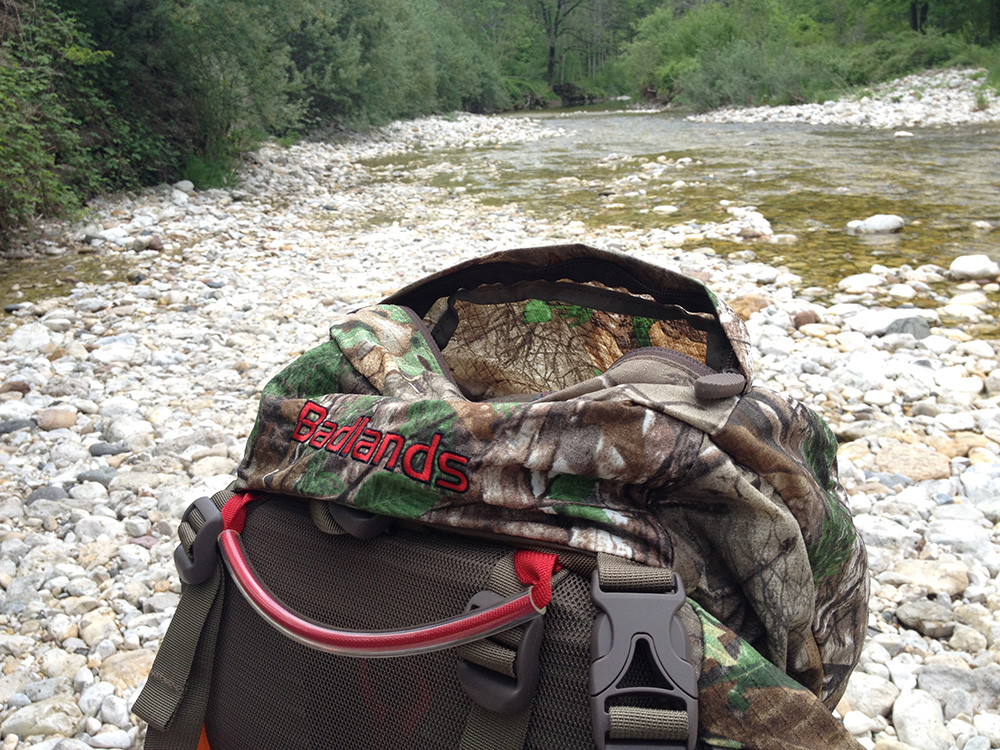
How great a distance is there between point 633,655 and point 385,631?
31cm

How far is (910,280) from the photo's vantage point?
4949 mm

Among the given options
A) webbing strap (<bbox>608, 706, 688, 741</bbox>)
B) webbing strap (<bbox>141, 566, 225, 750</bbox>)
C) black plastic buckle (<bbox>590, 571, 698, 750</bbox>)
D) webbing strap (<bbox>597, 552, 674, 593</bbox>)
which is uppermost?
webbing strap (<bbox>597, 552, 674, 593</bbox>)

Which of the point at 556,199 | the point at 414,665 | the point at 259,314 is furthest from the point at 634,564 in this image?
the point at 556,199

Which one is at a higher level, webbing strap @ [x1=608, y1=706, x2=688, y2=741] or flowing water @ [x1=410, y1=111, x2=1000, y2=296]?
webbing strap @ [x1=608, y1=706, x2=688, y2=741]

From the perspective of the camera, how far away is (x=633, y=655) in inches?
33.6

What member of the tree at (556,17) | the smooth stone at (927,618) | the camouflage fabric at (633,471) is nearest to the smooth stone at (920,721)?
the smooth stone at (927,618)

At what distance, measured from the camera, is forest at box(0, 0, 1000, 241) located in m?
6.70

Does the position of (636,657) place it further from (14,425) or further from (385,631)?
(14,425)

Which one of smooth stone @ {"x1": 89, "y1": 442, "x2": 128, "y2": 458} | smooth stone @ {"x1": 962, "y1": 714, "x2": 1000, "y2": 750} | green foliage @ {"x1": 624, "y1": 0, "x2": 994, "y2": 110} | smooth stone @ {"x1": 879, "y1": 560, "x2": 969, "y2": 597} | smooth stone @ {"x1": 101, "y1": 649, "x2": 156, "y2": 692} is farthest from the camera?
green foliage @ {"x1": 624, "y1": 0, "x2": 994, "y2": 110}

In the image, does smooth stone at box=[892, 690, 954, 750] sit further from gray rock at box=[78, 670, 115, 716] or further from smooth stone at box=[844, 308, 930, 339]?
smooth stone at box=[844, 308, 930, 339]

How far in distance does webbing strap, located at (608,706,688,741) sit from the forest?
231 inches

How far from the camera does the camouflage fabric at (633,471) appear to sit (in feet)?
3.21

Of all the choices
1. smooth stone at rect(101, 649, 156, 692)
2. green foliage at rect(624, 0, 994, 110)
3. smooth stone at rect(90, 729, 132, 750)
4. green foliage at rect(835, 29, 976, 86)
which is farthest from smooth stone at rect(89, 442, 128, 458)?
green foliage at rect(835, 29, 976, 86)

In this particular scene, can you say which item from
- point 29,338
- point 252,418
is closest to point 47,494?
point 252,418
